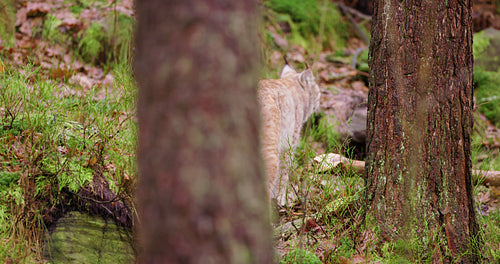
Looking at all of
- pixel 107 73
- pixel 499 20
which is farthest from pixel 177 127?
pixel 499 20

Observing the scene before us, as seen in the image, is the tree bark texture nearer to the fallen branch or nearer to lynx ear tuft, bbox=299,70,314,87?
the fallen branch

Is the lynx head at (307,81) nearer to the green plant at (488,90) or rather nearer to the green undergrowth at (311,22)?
the green undergrowth at (311,22)

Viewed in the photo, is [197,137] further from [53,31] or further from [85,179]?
[53,31]

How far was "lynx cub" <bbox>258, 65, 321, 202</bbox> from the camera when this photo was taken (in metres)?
2.82

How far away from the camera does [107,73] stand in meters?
5.20

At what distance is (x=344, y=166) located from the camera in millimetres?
2875

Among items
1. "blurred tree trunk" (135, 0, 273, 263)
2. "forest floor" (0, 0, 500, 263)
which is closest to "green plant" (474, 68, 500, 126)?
"forest floor" (0, 0, 500, 263)

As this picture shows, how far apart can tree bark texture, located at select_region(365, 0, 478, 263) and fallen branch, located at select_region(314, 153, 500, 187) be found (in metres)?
0.46

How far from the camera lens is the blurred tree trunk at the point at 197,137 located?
95 cm

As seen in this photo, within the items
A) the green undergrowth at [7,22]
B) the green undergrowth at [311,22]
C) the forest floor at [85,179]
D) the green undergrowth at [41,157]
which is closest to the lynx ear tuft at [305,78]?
the forest floor at [85,179]

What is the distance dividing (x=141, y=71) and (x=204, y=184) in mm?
371

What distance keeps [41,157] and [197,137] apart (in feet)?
6.01

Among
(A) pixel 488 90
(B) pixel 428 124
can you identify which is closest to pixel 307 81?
(B) pixel 428 124

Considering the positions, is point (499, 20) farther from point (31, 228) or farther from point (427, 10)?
point (31, 228)
